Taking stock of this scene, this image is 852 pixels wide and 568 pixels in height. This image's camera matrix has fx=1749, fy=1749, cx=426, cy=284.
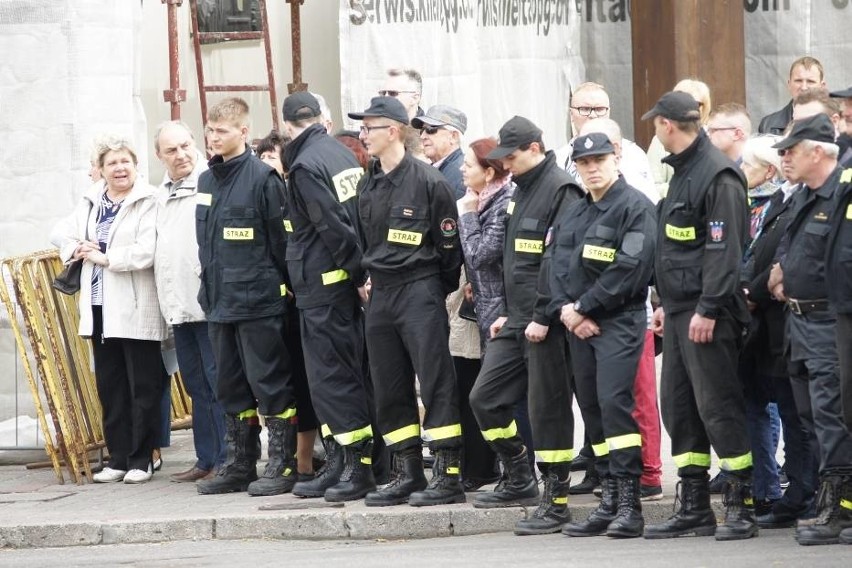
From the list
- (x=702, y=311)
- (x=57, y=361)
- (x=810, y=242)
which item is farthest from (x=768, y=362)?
(x=57, y=361)

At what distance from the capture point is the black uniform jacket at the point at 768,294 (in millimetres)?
8211

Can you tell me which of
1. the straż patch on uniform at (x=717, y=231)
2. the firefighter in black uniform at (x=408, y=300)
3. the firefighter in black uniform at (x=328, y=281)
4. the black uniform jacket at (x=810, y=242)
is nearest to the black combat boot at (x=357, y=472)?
the firefighter in black uniform at (x=328, y=281)

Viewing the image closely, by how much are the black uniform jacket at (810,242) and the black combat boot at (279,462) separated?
2986mm

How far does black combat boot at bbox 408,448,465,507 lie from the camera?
8.80 metres

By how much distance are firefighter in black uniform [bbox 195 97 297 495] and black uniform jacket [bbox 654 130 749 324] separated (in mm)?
2340

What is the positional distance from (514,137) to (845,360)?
76.8 inches

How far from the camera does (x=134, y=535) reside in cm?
884

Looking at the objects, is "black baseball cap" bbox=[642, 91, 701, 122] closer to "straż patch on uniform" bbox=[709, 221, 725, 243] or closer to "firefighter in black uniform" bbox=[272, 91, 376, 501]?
"straż patch on uniform" bbox=[709, 221, 725, 243]

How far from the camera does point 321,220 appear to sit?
355 inches

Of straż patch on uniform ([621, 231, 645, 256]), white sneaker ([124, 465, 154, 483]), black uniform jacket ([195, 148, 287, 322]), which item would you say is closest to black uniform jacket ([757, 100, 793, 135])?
straż patch on uniform ([621, 231, 645, 256])

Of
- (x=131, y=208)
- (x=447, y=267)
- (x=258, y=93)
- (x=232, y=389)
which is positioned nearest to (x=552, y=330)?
(x=447, y=267)

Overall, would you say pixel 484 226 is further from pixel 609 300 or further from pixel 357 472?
pixel 357 472

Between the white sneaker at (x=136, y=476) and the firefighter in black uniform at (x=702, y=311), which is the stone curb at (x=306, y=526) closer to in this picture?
the firefighter in black uniform at (x=702, y=311)

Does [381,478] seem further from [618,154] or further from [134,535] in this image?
[618,154]
